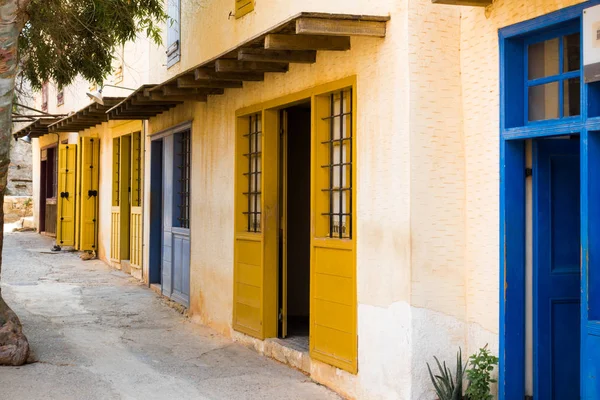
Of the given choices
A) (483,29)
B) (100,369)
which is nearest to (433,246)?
(483,29)

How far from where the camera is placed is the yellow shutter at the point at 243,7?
894 centimetres

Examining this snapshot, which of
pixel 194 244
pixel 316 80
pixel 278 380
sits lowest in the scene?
pixel 278 380

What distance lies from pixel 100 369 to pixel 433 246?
12.1 ft

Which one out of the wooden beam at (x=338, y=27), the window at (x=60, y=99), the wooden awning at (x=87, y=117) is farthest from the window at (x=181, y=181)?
the window at (x=60, y=99)

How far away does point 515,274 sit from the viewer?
549cm

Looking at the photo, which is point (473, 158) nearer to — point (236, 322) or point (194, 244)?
point (236, 322)

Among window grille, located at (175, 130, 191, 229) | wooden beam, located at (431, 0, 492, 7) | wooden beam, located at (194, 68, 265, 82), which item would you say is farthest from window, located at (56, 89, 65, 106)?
wooden beam, located at (431, 0, 492, 7)

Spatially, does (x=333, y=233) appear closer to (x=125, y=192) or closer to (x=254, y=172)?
(x=254, y=172)

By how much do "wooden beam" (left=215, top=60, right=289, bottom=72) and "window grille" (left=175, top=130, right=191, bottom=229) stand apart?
410 centimetres

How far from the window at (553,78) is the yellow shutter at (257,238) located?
11.2 ft

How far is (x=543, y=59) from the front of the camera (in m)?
5.38

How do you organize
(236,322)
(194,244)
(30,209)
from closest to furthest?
1. (236,322)
2. (194,244)
3. (30,209)

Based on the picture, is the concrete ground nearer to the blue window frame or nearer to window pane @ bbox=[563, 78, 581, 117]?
the blue window frame

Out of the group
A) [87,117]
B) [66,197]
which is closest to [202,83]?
→ [87,117]
